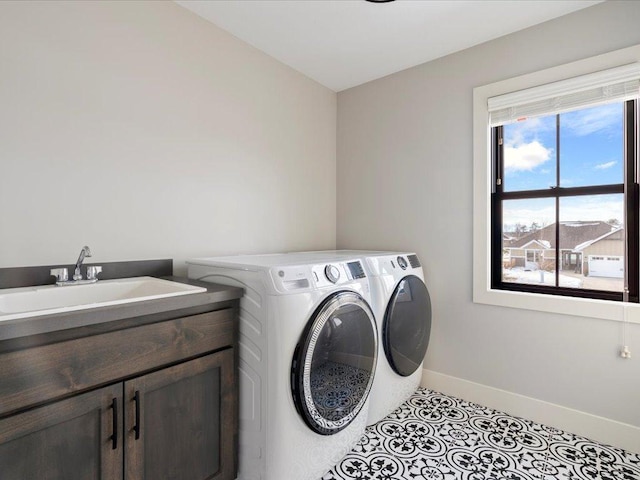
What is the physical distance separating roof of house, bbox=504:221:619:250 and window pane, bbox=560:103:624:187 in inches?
9.6

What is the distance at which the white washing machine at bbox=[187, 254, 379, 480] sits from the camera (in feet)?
4.55

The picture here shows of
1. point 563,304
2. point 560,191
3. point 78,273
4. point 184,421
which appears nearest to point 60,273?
point 78,273

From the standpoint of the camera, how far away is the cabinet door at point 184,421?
3.82ft

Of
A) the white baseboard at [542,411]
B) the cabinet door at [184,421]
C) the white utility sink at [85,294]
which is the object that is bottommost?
the white baseboard at [542,411]

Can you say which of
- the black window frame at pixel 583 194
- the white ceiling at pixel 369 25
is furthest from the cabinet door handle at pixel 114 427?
the black window frame at pixel 583 194

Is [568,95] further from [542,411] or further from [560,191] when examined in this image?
[542,411]

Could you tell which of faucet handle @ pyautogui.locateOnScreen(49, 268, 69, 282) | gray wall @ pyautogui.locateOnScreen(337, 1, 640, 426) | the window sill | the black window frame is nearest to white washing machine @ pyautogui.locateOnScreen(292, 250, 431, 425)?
gray wall @ pyautogui.locateOnScreen(337, 1, 640, 426)

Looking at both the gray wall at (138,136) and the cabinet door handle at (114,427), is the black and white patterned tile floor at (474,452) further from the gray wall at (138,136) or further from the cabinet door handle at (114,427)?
the gray wall at (138,136)

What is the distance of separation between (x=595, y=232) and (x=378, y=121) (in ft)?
5.48

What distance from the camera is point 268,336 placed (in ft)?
4.57

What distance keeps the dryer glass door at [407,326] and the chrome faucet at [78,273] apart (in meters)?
A: 1.49

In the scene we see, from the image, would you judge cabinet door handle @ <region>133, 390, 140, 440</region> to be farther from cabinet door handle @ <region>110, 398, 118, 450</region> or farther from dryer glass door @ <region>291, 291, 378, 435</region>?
dryer glass door @ <region>291, 291, 378, 435</region>

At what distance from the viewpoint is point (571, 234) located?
6.88 feet

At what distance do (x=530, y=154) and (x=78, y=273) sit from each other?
2.65 m
